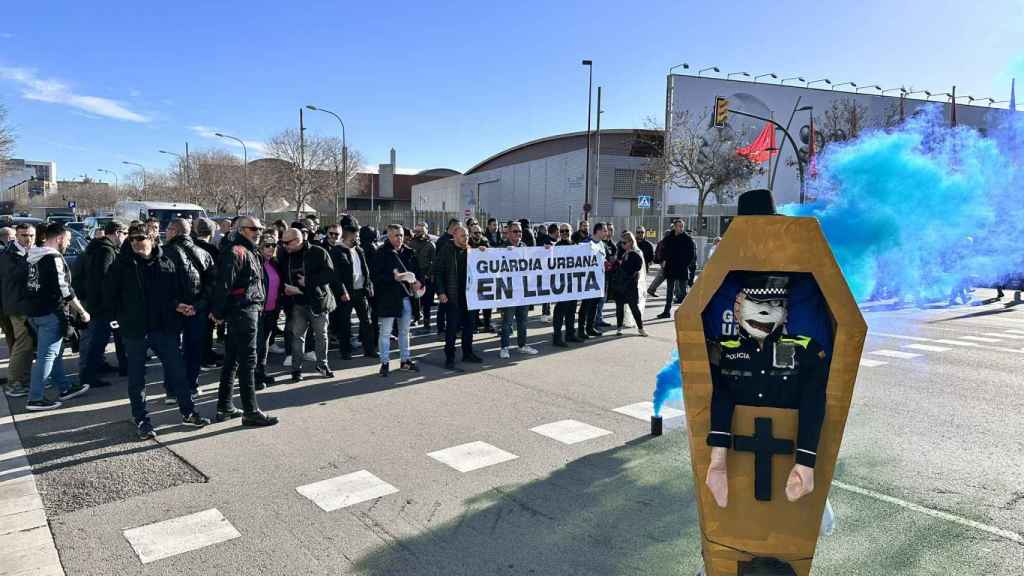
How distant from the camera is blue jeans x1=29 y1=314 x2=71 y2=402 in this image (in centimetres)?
660

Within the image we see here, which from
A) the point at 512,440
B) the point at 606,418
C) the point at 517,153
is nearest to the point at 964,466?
the point at 606,418

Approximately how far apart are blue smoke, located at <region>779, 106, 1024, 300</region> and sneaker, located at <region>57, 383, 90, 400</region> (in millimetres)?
7565

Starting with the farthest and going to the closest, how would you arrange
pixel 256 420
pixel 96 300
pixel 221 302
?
pixel 96 300 → pixel 256 420 → pixel 221 302

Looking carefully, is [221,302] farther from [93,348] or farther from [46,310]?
[93,348]

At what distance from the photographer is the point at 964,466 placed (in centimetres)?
509

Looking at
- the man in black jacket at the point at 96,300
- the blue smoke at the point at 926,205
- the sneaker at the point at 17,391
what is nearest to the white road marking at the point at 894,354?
the blue smoke at the point at 926,205

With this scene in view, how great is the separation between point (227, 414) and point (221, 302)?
3.77 feet

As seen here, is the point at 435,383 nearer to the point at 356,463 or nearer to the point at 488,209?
the point at 356,463

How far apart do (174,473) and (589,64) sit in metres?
34.3

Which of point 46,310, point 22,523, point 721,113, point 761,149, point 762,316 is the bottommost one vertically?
point 22,523

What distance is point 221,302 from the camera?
5973mm

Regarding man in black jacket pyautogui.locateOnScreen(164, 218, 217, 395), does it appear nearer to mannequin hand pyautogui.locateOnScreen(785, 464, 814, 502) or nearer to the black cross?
the black cross

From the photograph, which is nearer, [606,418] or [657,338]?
[606,418]

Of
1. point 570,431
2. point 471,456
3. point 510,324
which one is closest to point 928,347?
point 510,324
